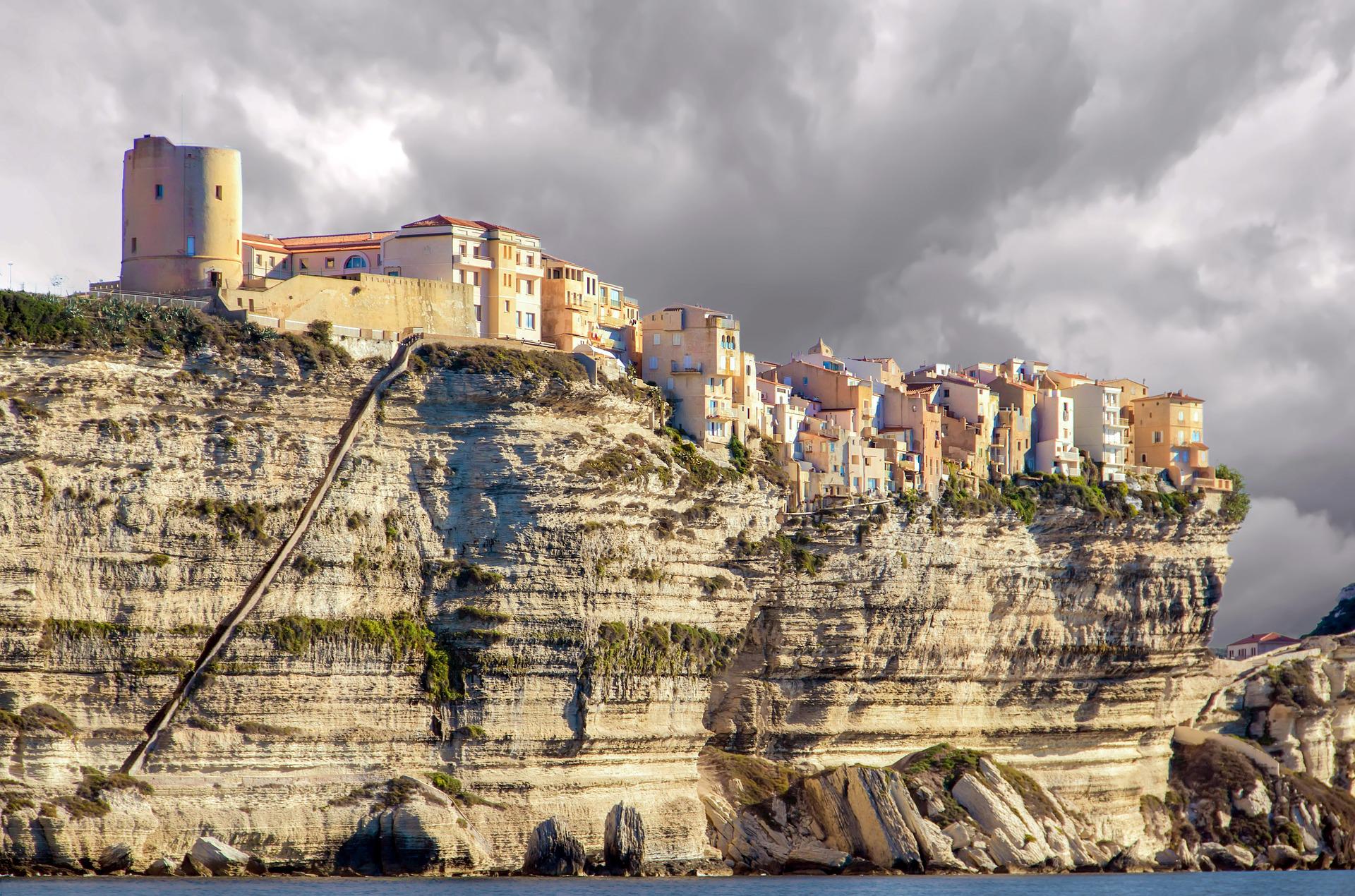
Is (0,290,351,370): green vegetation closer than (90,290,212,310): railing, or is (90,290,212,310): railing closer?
(0,290,351,370): green vegetation

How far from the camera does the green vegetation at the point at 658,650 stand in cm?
6281

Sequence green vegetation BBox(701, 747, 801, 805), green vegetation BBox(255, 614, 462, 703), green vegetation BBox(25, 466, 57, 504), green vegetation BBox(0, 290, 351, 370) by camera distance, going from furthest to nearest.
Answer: green vegetation BBox(701, 747, 801, 805) < green vegetation BBox(255, 614, 462, 703) < green vegetation BBox(0, 290, 351, 370) < green vegetation BBox(25, 466, 57, 504)

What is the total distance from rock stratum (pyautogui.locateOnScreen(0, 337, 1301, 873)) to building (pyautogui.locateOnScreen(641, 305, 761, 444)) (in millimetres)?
4020

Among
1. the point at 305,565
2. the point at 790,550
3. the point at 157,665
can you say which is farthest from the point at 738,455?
the point at 157,665

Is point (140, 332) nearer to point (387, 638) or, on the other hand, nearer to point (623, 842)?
point (387, 638)

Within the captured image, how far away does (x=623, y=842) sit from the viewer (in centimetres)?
6191

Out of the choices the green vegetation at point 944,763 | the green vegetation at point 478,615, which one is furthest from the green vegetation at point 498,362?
the green vegetation at point 944,763

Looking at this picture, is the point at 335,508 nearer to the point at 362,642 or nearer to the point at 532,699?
the point at 362,642

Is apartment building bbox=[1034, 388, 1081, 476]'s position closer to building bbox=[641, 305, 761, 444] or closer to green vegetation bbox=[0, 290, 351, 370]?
building bbox=[641, 305, 761, 444]

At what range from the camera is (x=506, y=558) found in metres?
61.3

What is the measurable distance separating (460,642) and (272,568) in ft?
19.6

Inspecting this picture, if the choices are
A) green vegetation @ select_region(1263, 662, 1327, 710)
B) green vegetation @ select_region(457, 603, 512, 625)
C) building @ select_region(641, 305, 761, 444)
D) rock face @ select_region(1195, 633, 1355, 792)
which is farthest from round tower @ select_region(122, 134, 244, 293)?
green vegetation @ select_region(1263, 662, 1327, 710)

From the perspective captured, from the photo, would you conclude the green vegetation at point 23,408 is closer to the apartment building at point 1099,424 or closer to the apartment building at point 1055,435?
the apartment building at point 1055,435

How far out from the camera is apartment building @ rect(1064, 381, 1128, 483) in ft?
303
